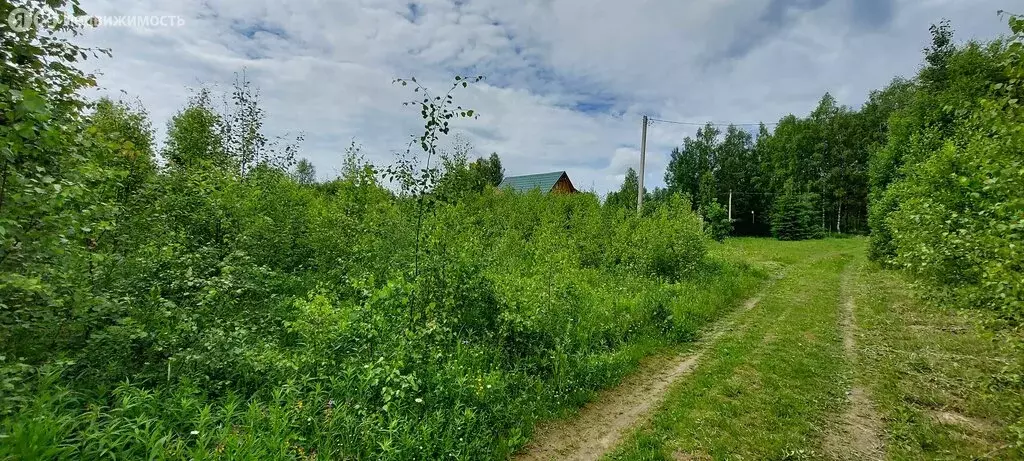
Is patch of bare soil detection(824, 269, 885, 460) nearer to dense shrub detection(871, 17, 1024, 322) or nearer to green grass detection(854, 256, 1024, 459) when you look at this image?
green grass detection(854, 256, 1024, 459)

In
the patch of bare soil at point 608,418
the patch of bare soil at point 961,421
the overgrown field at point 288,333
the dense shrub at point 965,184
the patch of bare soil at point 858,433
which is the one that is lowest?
the patch of bare soil at point 608,418

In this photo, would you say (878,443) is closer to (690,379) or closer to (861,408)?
(861,408)

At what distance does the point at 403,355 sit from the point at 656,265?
880 centimetres

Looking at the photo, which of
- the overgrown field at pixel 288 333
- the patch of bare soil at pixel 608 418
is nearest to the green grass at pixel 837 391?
the patch of bare soil at pixel 608 418

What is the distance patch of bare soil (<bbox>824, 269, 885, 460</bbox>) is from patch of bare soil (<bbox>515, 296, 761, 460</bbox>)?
154 cm

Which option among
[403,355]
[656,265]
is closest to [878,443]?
→ [403,355]

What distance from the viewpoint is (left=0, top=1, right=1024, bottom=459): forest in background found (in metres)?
2.43

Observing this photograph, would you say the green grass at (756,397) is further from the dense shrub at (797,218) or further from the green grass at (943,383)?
the dense shrub at (797,218)

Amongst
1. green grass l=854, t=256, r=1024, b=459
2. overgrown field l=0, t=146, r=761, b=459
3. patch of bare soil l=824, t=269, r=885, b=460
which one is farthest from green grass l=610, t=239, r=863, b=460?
overgrown field l=0, t=146, r=761, b=459

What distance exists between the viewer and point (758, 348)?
6.14m

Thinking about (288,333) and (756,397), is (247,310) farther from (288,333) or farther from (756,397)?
(756,397)

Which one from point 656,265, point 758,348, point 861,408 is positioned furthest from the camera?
point 656,265

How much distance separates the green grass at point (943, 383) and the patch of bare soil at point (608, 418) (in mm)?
2039

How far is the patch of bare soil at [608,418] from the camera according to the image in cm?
366
